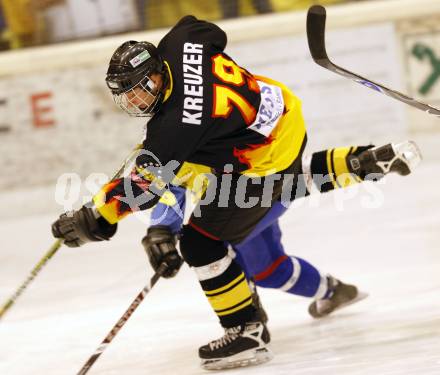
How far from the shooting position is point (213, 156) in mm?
2822

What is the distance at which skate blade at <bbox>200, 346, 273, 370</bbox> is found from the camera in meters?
2.87

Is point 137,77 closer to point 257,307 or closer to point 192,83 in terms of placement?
point 192,83

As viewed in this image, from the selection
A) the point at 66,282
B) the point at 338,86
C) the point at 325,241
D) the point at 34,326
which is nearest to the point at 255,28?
the point at 338,86

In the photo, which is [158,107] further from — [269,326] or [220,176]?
[269,326]

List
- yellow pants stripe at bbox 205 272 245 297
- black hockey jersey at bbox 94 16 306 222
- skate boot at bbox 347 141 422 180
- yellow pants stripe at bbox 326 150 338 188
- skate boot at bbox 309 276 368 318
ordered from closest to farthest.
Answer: black hockey jersey at bbox 94 16 306 222
yellow pants stripe at bbox 205 272 245 297
skate boot at bbox 347 141 422 180
yellow pants stripe at bbox 326 150 338 188
skate boot at bbox 309 276 368 318

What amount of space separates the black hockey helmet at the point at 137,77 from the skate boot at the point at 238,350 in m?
0.73

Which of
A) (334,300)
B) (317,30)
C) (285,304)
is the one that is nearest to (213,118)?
(317,30)

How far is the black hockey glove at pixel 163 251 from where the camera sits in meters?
2.83

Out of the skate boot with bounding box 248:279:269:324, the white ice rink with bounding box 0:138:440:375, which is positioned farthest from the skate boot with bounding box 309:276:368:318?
the skate boot with bounding box 248:279:269:324

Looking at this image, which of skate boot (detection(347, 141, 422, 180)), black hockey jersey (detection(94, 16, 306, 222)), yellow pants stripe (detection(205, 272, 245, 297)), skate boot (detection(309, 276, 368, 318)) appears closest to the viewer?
black hockey jersey (detection(94, 16, 306, 222))

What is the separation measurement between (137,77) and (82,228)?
0.46m

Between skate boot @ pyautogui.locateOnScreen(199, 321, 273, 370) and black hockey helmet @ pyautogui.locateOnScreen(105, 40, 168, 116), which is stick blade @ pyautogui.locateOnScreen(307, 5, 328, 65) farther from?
skate boot @ pyautogui.locateOnScreen(199, 321, 273, 370)

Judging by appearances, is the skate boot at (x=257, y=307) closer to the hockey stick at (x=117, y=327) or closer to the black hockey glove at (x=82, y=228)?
the hockey stick at (x=117, y=327)

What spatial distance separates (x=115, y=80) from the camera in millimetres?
2695
